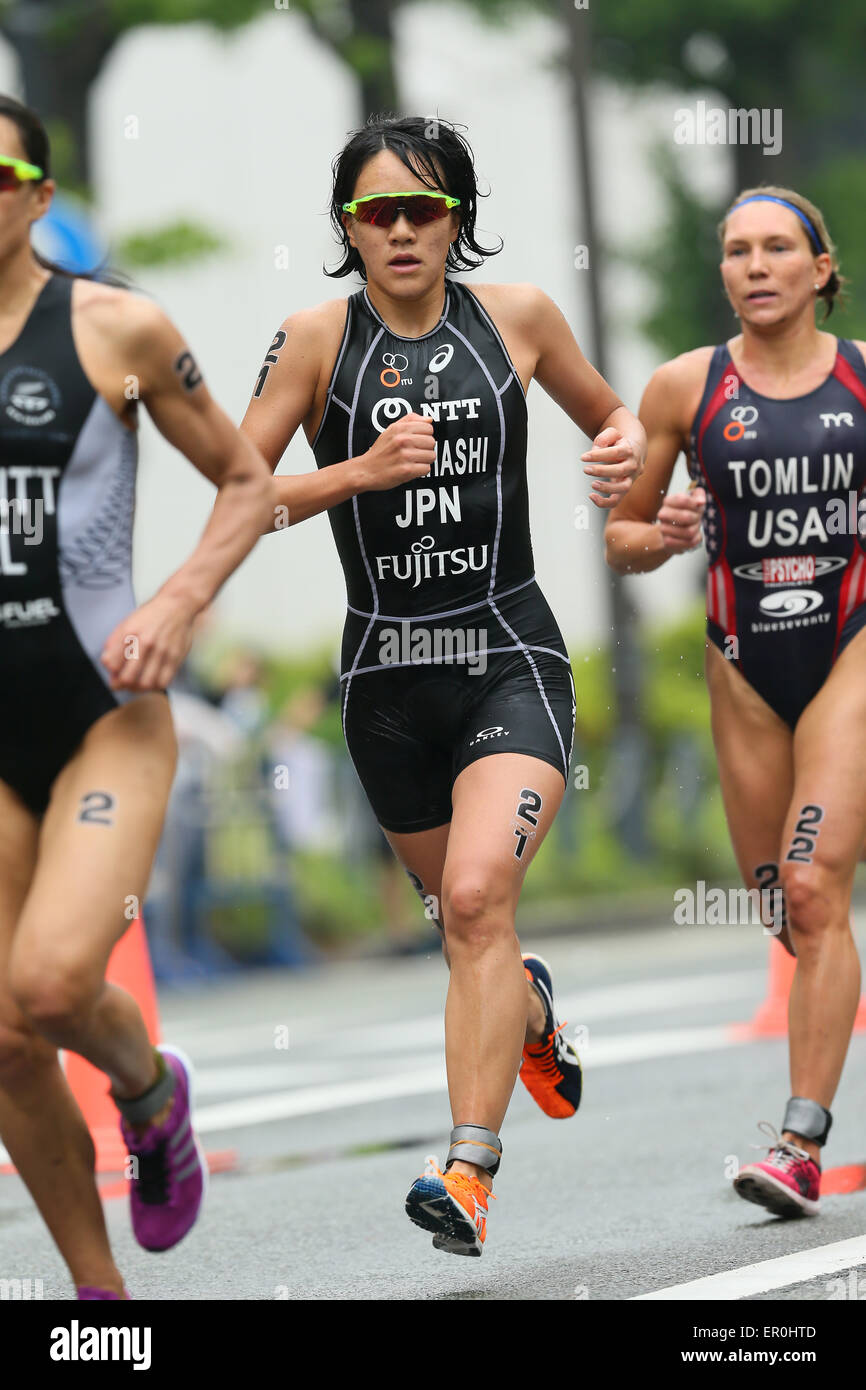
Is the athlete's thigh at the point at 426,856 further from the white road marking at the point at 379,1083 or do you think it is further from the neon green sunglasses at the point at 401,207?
the white road marking at the point at 379,1083

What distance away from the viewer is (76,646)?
4684 mm

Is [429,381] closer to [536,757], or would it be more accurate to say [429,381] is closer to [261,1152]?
[536,757]

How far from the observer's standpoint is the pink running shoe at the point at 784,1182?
6.02m

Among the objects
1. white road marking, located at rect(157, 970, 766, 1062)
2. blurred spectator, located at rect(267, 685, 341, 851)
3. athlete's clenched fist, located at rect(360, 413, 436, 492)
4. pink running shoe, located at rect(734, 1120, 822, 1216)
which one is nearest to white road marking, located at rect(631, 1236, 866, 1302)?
pink running shoe, located at rect(734, 1120, 822, 1216)

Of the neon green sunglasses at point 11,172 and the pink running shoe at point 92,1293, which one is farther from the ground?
the neon green sunglasses at point 11,172

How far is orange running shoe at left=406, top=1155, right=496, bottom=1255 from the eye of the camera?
4.89 meters

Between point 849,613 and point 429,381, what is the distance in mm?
1464

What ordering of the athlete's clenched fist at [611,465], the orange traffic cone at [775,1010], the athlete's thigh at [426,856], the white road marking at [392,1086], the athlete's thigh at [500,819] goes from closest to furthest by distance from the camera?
the athlete's thigh at [500,819] < the athlete's clenched fist at [611,465] < the athlete's thigh at [426,856] < the orange traffic cone at [775,1010] < the white road marking at [392,1086]

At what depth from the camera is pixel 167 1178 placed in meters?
5.15

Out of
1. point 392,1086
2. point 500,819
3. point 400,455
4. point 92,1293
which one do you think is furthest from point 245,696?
point 92,1293

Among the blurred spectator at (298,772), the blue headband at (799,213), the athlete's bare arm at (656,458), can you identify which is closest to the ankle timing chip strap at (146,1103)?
the athlete's bare arm at (656,458)

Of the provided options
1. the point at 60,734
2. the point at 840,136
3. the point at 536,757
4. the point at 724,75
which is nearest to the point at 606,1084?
the point at 536,757

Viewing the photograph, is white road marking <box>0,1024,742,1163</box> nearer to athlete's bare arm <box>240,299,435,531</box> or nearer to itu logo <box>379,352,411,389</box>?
athlete's bare arm <box>240,299,435,531</box>

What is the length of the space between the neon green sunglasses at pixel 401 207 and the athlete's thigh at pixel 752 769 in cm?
168
